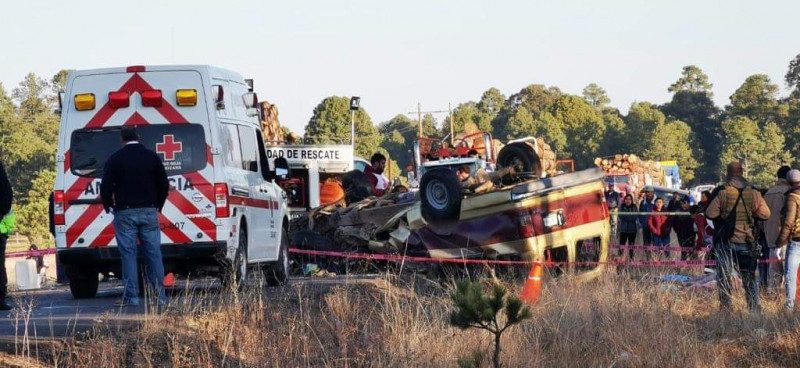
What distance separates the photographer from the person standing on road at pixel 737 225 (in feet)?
43.4

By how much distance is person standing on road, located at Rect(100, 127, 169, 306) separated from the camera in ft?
37.7

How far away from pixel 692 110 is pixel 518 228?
111 meters

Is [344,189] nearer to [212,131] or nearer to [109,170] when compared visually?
[212,131]

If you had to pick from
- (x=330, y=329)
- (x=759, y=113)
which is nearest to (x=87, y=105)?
(x=330, y=329)

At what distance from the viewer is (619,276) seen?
14.7 metres

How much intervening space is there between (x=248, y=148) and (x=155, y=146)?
1427mm

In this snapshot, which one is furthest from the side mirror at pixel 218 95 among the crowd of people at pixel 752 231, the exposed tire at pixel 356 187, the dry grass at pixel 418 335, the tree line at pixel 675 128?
the tree line at pixel 675 128

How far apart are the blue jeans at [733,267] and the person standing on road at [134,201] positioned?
5.57 metres

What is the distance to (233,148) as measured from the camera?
13.3 meters

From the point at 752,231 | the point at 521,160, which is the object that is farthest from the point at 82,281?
the point at 752,231

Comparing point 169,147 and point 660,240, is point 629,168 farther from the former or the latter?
point 169,147

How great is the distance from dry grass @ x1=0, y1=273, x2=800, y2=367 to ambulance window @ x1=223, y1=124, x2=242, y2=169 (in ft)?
4.79

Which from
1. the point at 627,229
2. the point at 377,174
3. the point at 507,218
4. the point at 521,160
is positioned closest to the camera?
the point at 507,218

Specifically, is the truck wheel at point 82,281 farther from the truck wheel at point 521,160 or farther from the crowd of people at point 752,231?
the crowd of people at point 752,231
